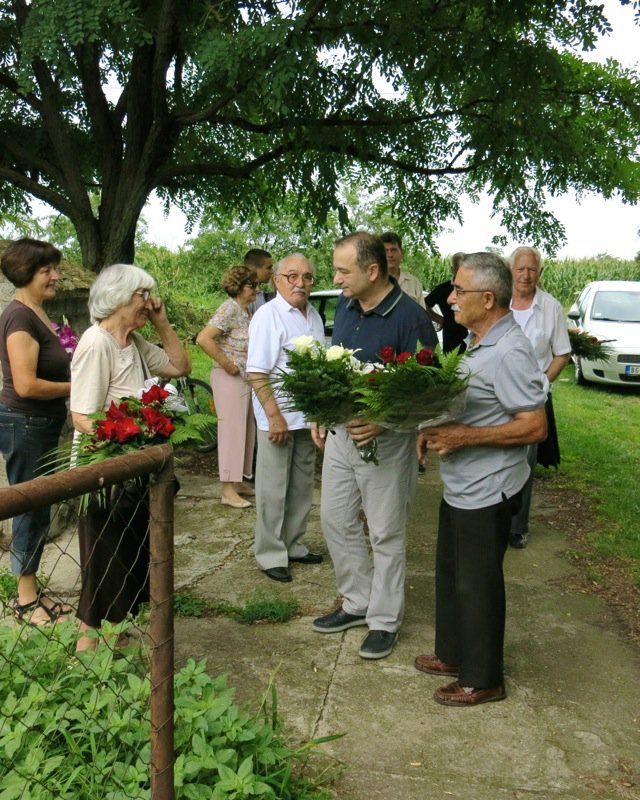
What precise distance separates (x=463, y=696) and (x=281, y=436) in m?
2.11

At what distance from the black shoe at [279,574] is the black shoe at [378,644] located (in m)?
1.09

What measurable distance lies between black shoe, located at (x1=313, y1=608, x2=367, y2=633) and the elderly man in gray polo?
2.74ft

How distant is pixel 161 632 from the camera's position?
2643mm

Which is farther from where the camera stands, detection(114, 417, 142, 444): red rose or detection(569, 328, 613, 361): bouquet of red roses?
detection(569, 328, 613, 361): bouquet of red roses

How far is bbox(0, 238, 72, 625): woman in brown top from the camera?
187 inches

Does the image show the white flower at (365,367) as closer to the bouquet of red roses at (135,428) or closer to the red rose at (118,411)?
the bouquet of red roses at (135,428)

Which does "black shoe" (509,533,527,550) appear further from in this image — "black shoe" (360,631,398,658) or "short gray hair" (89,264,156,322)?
"short gray hair" (89,264,156,322)

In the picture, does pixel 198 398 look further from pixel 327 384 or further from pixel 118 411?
pixel 118 411

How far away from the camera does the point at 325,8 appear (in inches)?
269

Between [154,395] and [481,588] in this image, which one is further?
[481,588]

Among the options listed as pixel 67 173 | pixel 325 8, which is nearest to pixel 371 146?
pixel 325 8

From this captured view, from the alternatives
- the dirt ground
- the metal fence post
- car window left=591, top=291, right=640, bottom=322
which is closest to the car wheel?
car window left=591, top=291, right=640, bottom=322

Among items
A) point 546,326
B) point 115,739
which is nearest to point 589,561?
point 546,326

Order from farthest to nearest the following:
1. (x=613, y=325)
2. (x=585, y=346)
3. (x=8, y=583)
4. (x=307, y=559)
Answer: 1. (x=613, y=325)
2. (x=585, y=346)
3. (x=307, y=559)
4. (x=8, y=583)
